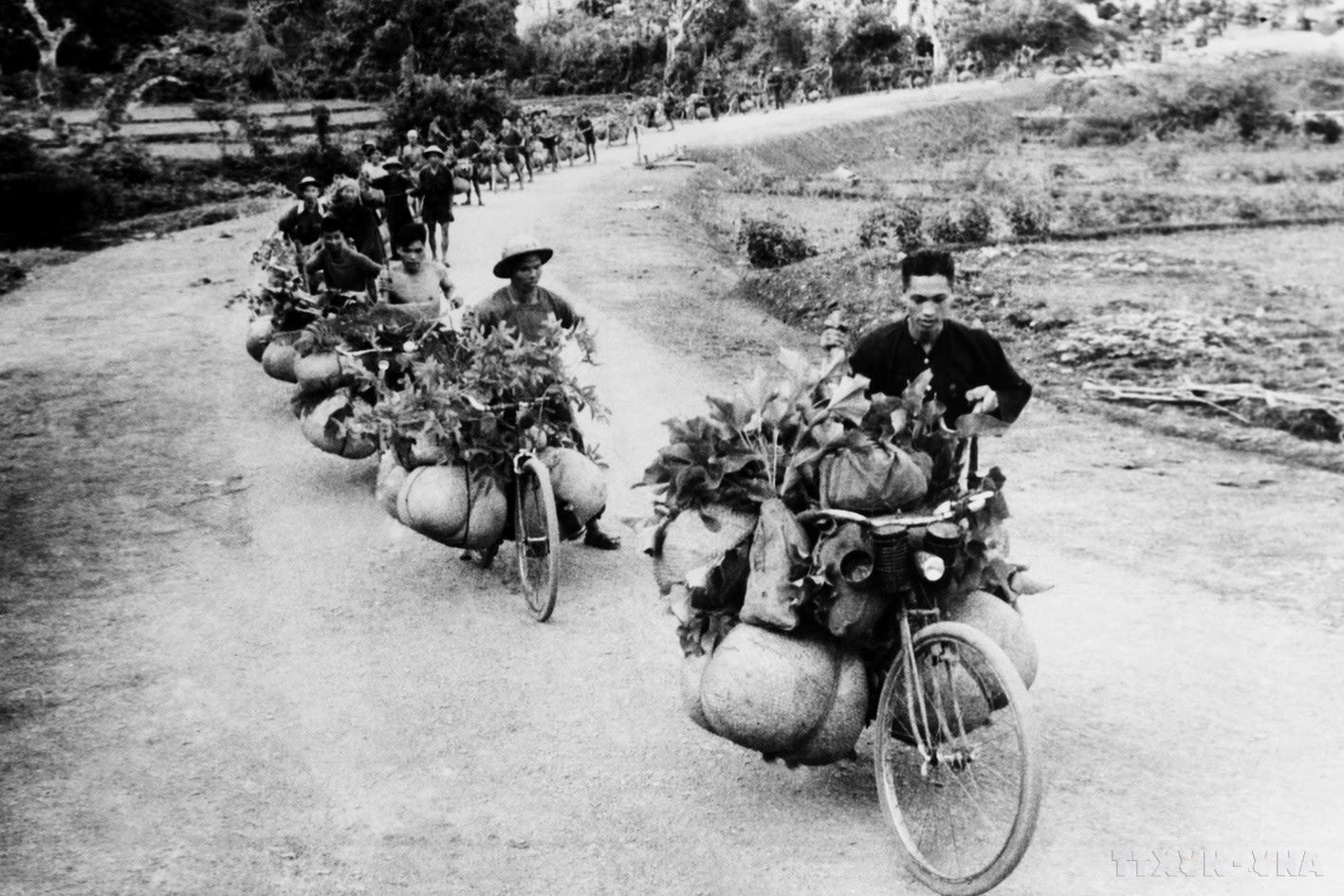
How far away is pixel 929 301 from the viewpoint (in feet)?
16.2

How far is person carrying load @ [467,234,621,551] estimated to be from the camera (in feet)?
24.0

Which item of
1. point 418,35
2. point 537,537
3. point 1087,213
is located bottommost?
point 1087,213

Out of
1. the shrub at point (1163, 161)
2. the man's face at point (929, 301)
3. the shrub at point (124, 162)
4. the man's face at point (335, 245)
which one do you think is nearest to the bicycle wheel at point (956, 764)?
the man's face at point (929, 301)

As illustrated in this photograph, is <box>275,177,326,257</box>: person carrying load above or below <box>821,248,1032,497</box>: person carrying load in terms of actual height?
→ below

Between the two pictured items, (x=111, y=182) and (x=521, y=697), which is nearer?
(x=521, y=697)

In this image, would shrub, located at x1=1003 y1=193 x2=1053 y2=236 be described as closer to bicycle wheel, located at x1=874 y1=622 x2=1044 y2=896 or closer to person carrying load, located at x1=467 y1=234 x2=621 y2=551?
person carrying load, located at x1=467 y1=234 x2=621 y2=551

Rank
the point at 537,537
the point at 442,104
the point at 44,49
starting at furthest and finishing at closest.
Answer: the point at 442,104 < the point at 44,49 < the point at 537,537

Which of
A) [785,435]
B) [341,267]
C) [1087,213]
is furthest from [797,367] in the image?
[1087,213]

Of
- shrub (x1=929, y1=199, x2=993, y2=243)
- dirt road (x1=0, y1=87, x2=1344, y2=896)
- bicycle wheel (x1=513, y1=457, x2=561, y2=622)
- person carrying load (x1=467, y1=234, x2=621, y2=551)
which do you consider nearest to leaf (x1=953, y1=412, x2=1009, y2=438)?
dirt road (x1=0, y1=87, x2=1344, y2=896)

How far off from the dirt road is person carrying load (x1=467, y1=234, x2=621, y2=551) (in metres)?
1.32

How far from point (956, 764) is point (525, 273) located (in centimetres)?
407

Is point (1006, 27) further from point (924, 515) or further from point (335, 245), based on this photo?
point (924, 515)

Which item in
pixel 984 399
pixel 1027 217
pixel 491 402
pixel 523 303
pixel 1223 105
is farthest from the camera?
pixel 1223 105

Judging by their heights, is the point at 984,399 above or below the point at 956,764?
above
